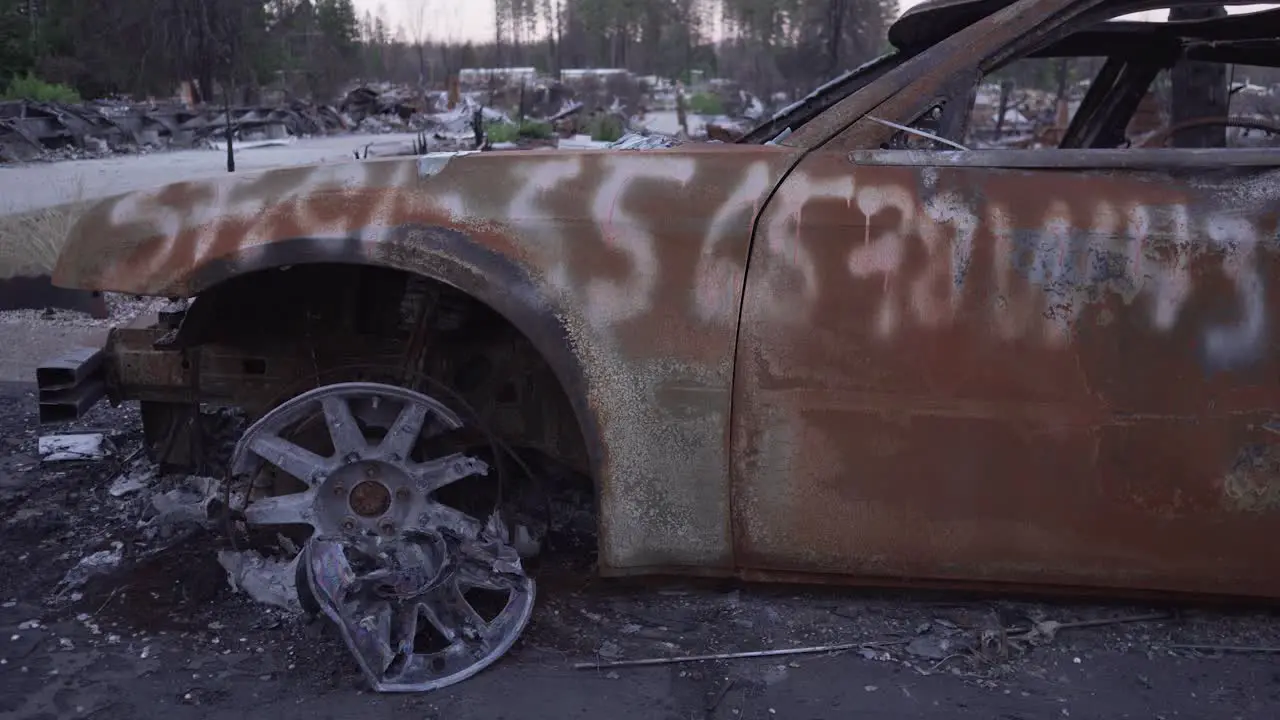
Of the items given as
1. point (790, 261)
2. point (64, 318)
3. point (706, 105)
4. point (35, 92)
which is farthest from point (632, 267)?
point (706, 105)

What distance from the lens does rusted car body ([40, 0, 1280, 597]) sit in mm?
2361

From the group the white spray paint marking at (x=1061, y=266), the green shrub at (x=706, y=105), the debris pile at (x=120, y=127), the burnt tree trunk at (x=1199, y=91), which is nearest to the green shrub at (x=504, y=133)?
the debris pile at (x=120, y=127)

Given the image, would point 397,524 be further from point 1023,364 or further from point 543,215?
point 1023,364

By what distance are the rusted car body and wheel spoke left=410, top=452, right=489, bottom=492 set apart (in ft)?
1.21

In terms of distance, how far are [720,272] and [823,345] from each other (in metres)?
0.29

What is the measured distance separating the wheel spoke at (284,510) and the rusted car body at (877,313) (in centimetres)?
57

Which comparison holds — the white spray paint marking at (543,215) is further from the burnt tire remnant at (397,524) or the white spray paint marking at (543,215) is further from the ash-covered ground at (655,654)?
the ash-covered ground at (655,654)

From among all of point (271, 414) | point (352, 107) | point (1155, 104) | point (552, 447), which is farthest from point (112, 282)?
point (352, 107)

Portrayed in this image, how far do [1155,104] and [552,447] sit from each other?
35.1ft

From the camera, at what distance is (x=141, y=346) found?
3.10 meters

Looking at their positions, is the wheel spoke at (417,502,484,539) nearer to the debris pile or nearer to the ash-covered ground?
the ash-covered ground

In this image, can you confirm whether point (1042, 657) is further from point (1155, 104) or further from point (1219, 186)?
point (1155, 104)

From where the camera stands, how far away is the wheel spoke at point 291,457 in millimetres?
2678

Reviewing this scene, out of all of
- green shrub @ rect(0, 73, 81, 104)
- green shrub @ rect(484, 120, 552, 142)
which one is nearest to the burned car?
green shrub @ rect(484, 120, 552, 142)
